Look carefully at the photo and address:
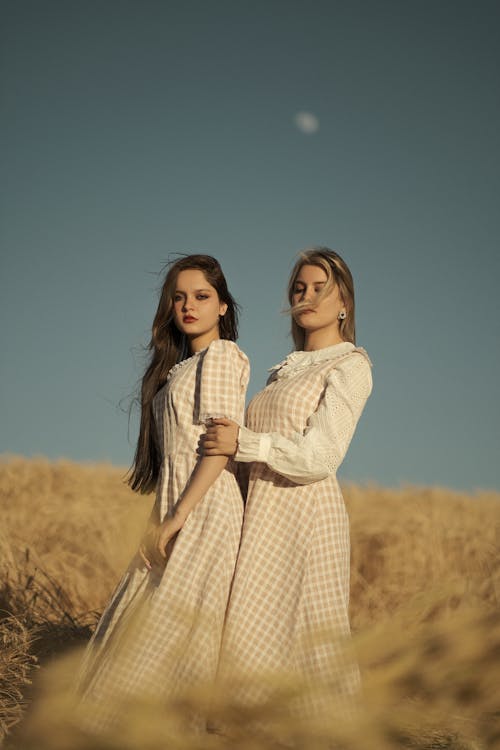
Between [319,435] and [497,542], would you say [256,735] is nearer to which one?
[319,435]

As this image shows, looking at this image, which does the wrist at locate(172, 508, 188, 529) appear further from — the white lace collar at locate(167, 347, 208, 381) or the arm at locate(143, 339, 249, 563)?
the white lace collar at locate(167, 347, 208, 381)

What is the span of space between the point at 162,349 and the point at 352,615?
2.89 m

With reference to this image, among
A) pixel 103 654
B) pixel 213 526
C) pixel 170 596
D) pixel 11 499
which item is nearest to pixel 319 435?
pixel 213 526

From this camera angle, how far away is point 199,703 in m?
0.78

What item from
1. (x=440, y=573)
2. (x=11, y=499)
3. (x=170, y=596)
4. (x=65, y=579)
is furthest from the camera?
(x=11, y=499)

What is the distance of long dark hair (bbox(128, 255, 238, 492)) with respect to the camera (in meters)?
2.86

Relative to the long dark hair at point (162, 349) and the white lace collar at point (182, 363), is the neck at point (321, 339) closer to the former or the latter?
the long dark hair at point (162, 349)

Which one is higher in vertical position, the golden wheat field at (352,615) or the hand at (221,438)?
the hand at (221,438)

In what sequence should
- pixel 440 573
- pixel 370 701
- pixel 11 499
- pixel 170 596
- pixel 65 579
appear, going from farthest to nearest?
pixel 11 499
pixel 440 573
pixel 65 579
pixel 170 596
pixel 370 701

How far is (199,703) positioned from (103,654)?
69.4 inches

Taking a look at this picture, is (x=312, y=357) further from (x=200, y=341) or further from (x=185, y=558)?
(x=185, y=558)

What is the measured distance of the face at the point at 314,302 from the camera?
9.47 feet

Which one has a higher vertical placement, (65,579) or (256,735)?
(256,735)

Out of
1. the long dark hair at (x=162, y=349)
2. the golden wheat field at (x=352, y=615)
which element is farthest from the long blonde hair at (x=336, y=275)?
the golden wheat field at (x=352, y=615)
